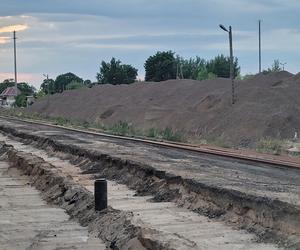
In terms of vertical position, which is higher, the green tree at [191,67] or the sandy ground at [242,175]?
the green tree at [191,67]

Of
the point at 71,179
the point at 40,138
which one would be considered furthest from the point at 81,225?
the point at 40,138

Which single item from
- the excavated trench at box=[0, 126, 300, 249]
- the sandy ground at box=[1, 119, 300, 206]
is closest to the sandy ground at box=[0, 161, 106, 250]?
the excavated trench at box=[0, 126, 300, 249]

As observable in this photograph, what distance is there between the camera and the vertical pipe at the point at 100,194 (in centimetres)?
1147

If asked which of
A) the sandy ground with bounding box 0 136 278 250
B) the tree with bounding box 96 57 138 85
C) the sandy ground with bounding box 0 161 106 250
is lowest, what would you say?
the sandy ground with bounding box 0 161 106 250

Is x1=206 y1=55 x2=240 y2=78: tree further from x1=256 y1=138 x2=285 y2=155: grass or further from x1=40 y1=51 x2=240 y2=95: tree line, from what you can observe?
x1=256 y1=138 x2=285 y2=155: grass

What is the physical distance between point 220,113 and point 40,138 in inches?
714

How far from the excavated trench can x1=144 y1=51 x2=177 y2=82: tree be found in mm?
93959

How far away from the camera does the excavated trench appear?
866 centimetres

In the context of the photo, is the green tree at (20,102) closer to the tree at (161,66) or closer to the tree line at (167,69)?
the tree line at (167,69)

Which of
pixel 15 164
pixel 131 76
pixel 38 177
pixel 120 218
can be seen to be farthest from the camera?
pixel 131 76

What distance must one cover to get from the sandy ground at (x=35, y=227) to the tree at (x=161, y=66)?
322ft

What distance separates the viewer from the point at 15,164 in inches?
955

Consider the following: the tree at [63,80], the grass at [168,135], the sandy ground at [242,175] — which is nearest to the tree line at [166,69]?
the tree at [63,80]

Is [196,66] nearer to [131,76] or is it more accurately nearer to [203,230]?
[131,76]
